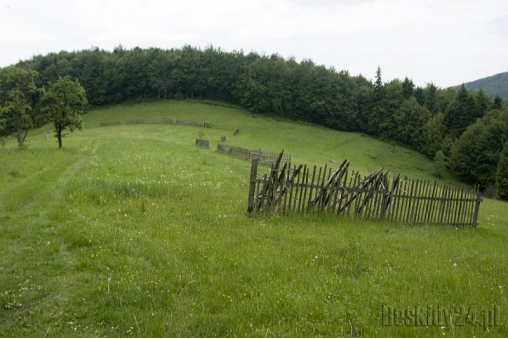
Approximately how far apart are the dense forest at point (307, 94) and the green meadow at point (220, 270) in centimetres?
5746

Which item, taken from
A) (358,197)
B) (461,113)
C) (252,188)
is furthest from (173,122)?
(461,113)

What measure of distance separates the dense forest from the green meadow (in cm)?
5746

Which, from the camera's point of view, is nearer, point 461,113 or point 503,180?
point 503,180

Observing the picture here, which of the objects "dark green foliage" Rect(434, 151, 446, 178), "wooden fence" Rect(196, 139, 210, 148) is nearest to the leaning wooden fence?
"wooden fence" Rect(196, 139, 210, 148)

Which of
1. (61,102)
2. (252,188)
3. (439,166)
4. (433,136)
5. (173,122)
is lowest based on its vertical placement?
(439,166)

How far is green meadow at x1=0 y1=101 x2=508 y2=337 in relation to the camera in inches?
196

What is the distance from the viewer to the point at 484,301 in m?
5.91

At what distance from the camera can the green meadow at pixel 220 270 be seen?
4.98 m

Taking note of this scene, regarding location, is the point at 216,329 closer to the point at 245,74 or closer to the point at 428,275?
the point at 428,275

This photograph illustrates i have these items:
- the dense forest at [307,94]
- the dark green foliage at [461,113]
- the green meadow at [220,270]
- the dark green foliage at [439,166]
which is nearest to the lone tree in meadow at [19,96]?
the green meadow at [220,270]

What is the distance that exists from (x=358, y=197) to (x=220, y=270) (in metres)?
7.14

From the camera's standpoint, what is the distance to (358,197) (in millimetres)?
12117

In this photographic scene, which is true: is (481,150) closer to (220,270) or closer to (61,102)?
(61,102)

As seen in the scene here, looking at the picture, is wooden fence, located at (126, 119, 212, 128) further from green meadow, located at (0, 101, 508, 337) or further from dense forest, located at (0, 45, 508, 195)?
green meadow, located at (0, 101, 508, 337)
